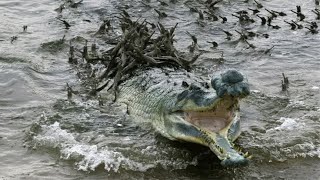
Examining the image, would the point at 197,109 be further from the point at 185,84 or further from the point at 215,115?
the point at 185,84

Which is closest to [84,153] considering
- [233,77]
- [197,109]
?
[197,109]

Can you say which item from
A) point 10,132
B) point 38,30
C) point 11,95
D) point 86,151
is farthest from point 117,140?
point 38,30

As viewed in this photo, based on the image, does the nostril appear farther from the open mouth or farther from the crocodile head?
the open mouth

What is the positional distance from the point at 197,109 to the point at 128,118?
1.64m

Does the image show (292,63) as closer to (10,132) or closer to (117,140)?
(117,140)

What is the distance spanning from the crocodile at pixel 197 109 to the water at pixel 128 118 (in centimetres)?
24

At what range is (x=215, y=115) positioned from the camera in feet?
16.5

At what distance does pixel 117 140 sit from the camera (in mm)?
5836

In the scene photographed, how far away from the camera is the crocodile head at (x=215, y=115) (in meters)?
4.43

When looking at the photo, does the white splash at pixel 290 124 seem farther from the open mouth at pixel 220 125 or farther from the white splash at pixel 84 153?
the white splash at pixel 84 153

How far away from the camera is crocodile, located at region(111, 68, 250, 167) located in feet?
14.9

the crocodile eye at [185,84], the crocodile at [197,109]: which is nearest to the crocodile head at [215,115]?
the crocodile at [197,109]

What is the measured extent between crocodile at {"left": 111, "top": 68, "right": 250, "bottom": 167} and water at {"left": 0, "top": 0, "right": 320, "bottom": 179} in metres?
0.24

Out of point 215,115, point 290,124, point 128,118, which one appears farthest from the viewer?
point 128,118
